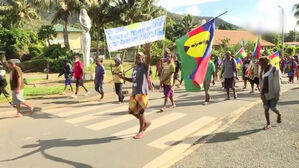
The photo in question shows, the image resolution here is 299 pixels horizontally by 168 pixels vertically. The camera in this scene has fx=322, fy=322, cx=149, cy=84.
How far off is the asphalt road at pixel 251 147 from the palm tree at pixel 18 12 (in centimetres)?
4641

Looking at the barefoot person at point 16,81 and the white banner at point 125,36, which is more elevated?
the white banner at point 125,36

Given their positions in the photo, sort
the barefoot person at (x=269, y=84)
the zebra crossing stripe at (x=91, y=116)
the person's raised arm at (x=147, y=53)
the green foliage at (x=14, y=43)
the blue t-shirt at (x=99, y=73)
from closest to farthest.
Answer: the person's raised arm at (x=147, y=53)
the barefoot person at (x=269, y=84)
the zebra crossing stripe at (x=91, y=116)
the blue t-shirt at (x=99, y=73)
the green foliage at (x=14, y=43)

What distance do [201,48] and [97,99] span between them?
625cm

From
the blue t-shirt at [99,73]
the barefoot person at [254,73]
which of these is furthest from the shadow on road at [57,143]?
the barefoot person at [254,73]

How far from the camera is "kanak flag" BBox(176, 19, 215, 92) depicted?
7.31 metres

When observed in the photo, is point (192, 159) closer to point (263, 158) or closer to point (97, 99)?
point (263, 158)

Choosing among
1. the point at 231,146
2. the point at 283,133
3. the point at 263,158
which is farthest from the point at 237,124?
the point at 263,158

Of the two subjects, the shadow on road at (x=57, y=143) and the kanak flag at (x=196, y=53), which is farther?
the kanak flag at (x=196, y=53)

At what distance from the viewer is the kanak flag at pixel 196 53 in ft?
24.0

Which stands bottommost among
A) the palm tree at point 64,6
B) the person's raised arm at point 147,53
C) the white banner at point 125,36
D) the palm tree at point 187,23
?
the person's raised arm at point 147,53

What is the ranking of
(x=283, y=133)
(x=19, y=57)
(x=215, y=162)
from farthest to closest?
(x=19, y=57)
(x=283, y=133)
(x=215, y=162)

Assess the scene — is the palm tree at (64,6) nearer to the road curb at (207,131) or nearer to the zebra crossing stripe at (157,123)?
the zebra crossing stripe at (157,123)

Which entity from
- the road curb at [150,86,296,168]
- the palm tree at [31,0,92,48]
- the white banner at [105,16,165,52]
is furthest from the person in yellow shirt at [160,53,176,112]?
the palm tree at [31,0,92,48]

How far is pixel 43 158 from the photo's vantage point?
220 inches
